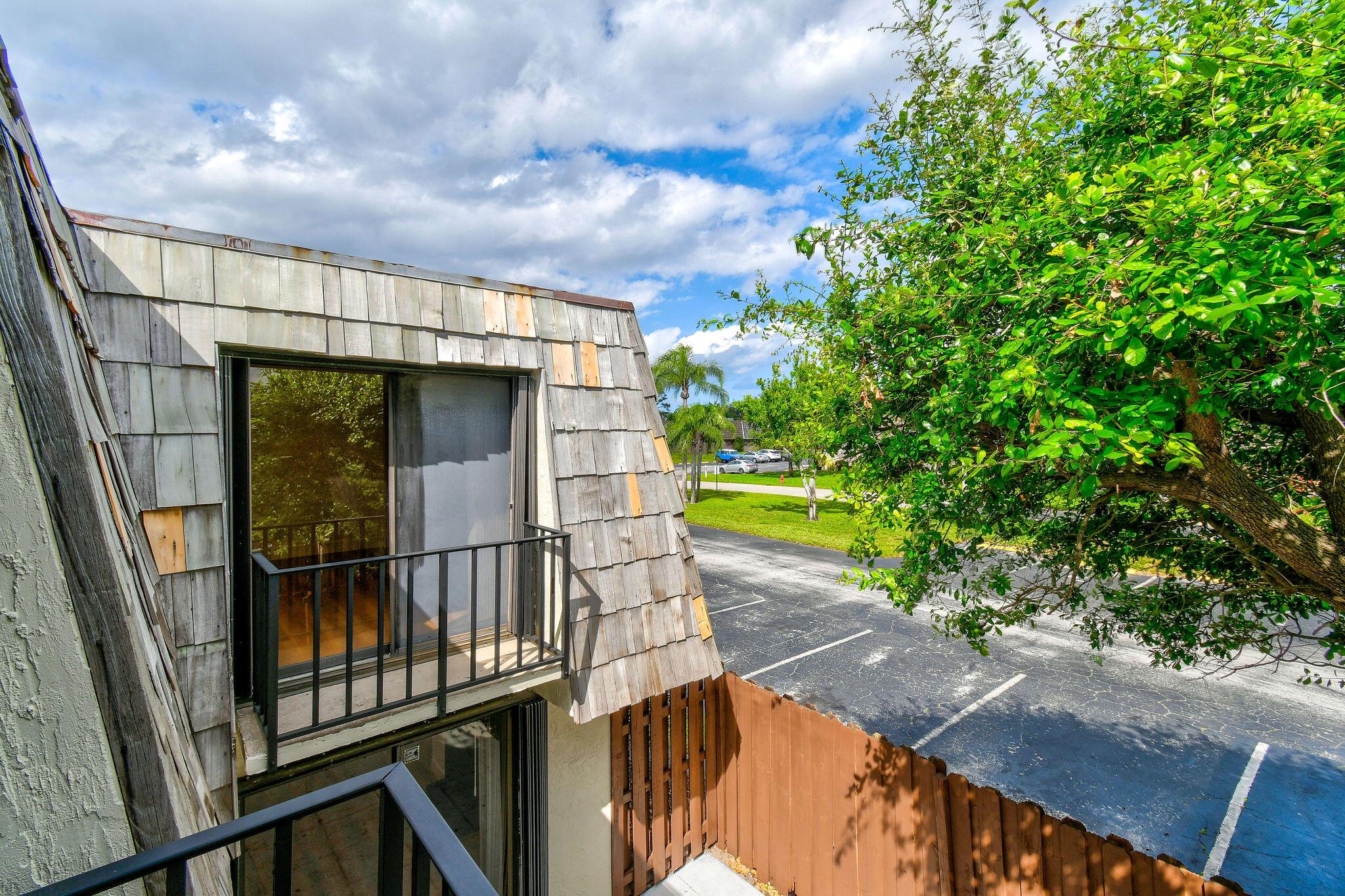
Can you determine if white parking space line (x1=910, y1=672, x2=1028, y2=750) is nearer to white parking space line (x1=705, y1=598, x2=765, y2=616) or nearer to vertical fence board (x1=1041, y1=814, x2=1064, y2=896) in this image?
vertical fence board (x1=1041, y1=814, x2=1064, y2=896)

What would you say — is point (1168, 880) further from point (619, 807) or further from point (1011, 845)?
point (619, 807)

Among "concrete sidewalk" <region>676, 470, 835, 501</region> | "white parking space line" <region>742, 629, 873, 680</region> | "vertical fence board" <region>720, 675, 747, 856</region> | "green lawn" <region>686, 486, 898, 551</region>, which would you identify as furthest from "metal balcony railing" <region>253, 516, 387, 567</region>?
"concrete sidewalk" <region>676, 470, 835, 501</region>

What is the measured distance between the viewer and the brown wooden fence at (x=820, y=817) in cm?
328

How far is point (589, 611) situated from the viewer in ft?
12.0

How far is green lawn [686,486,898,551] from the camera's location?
17078mm

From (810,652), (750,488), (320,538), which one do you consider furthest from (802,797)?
(750,488)

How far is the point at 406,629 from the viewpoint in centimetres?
344

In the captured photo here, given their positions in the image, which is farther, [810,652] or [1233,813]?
[810,652]

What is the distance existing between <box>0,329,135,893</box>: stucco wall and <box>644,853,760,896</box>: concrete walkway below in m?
4.52

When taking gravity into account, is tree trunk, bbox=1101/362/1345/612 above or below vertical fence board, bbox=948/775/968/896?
above

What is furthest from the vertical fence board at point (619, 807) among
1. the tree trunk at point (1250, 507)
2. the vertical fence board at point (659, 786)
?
the tree trunk at point (1250, 507)

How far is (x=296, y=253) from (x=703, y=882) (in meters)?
5.51

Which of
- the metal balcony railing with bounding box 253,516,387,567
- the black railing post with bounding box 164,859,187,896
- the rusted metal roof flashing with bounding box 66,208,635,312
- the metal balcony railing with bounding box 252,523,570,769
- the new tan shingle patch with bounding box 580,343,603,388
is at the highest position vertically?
the rusted metal roof flashing with bounding box 66,208,635,312

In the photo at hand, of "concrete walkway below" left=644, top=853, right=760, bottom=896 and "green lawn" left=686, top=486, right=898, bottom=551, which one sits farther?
"green lawn" left=686, top=486, right=898, bottom=551
